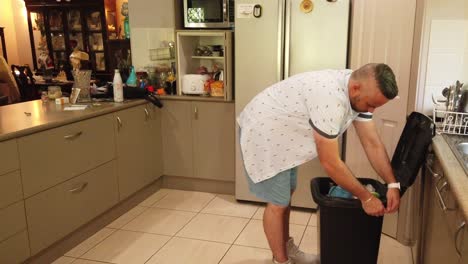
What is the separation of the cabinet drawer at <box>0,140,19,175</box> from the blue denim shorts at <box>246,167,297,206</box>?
1.25 metres

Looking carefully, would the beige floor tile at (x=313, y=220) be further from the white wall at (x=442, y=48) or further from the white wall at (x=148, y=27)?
the white wall at (x=148, y=27)

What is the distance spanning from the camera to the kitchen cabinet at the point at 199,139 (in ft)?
10.9

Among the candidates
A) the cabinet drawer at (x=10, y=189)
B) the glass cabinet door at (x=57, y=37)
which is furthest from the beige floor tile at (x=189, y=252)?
the glass cabinet door at (x=57, y=37)

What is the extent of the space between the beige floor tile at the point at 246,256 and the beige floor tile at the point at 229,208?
0.51 metres

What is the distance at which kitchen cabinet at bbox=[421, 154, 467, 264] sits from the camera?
1314 mm

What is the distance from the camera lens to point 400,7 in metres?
2.39

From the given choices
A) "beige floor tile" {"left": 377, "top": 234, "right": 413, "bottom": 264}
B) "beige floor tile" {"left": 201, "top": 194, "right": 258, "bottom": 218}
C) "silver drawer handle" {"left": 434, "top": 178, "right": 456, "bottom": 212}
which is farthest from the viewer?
"beige floor tile" {"left": 201, "top": 194, "right": 258, "bottom": 218}

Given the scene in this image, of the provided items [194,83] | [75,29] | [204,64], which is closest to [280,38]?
[194,83]

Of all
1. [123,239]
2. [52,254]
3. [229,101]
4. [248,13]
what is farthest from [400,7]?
[52,254]

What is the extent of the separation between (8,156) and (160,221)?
4.14ft

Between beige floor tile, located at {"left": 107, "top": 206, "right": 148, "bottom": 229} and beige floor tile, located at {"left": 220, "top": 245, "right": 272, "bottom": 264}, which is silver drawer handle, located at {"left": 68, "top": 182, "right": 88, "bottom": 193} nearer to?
beige floor tile, located at {"left": 107, "top": 206, "right": 148, "bottom": 229}

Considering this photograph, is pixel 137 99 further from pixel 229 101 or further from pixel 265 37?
pixel 265 37

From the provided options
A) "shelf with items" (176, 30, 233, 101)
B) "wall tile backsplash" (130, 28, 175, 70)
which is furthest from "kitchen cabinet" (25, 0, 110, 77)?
"shelf with items" (176, 30, 233, 101)

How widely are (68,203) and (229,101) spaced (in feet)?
4.69
